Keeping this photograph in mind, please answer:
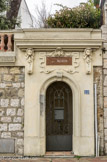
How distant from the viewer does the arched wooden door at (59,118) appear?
7.45m

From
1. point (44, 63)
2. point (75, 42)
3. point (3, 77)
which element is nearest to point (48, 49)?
point (44, 63)

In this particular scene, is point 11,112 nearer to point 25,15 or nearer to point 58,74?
point 58,74

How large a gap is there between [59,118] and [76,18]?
4.39 metres

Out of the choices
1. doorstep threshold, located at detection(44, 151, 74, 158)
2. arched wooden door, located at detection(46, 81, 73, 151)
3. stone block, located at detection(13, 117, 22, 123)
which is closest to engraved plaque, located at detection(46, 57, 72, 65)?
arched wooden door, located at detection(46, 81, 73, 151)

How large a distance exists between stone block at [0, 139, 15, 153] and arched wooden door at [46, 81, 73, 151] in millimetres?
1210

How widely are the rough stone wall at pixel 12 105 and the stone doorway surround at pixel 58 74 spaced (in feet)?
0.61

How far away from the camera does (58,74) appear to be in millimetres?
7238

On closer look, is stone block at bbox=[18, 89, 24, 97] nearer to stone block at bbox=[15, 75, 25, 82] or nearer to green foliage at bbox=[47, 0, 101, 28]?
stone block at bbox=[15, 75, 25, 82]

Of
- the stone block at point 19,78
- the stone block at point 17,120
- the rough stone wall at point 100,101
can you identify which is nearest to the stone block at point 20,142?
the stone block at point 17,120

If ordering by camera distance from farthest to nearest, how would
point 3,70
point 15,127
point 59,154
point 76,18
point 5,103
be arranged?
1. point 76,18
2. point 3,70
3. point 5,103
4. point 15,127
5. point 59,154

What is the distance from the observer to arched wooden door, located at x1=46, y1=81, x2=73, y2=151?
24.5 feet

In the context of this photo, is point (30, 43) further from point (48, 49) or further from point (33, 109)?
point (33, 109)

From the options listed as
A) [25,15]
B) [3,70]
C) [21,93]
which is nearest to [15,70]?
[3,70]

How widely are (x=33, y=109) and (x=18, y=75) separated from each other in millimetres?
1290
